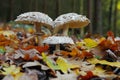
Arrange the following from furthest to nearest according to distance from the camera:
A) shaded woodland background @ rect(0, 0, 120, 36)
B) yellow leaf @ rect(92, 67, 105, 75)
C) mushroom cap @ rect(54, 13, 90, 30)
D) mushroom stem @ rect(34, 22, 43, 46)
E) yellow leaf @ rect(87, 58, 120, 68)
→ shaded woodland background @ rect(0, 0, 120, 36) → mushroom stem @ rect(34, 22, 43, 46) → mushroom cap @ rect(54, 13, 90, 30) → yellow leaf @ rect(87, 58, 120, 68) → yellow leaf @ rect(92, 67, 105, 75)

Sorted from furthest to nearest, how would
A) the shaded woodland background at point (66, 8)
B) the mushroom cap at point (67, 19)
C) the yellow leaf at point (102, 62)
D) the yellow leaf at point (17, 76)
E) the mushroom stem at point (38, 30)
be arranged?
the shaded woodland background at point (66, 8)
the mushroom stem at point (38, 30)
the mushroom cap at point (67, 19)
the yellow leaf at point (102, 62)
the yellow leaf at point (17, 76)

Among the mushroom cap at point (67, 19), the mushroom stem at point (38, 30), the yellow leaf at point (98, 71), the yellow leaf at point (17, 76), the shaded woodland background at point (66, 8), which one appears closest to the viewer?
the yellow leaf at point (17, 76)

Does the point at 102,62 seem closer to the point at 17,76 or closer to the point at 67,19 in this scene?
the point at 67,19

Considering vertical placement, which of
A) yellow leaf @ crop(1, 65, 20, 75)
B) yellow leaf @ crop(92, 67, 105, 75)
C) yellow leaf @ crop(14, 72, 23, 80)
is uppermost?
yellow leaf @ crop(1, 65, 20, 75)

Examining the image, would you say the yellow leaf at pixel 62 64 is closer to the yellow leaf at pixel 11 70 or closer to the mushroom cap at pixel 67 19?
the yellow leaf at pixel 11 70

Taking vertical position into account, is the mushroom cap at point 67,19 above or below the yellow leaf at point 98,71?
above

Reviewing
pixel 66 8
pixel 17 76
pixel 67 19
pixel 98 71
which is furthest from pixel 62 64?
pixel 66 8

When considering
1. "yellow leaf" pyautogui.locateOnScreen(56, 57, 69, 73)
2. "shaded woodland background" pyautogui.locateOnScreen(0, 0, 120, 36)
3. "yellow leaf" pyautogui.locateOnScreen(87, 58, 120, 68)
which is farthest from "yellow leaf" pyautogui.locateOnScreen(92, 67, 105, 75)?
"shaded woodland background" pyautogui.locateOnScreen(0, 0, 120, 36)

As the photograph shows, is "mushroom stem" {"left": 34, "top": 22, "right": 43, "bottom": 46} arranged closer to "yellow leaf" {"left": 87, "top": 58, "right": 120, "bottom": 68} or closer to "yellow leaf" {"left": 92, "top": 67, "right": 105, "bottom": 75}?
"yellow leaf" {"left": 87, "top": 58, "right": 120, "bottom": 68}

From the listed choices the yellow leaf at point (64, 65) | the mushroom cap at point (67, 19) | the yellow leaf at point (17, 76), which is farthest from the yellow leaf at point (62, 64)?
the mushroom cap at point (67, 19)

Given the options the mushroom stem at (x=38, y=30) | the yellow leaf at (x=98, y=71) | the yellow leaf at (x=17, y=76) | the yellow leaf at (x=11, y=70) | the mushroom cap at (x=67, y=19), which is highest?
the mushroom cap at (x=67, y=19)

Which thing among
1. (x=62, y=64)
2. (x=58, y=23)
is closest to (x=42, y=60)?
(x=62, y=64)

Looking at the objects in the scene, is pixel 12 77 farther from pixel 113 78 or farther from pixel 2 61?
pixel 113 78
